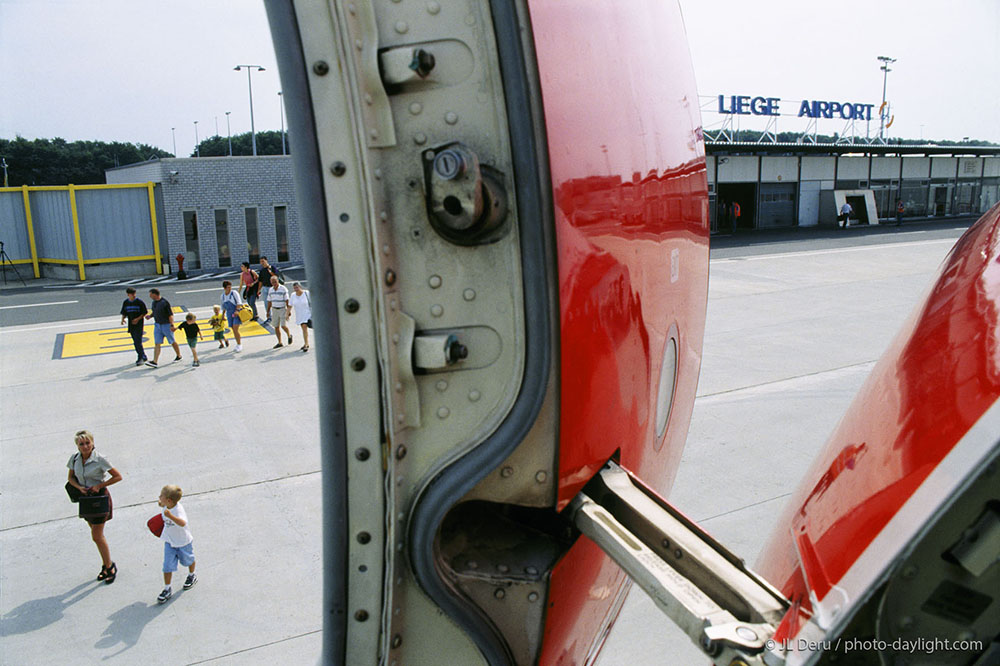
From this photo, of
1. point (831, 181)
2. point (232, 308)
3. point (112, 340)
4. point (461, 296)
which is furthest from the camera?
point (831, 181)

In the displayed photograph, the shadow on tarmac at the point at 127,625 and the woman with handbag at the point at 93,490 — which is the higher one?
the woman with handbag at the point at 93,490

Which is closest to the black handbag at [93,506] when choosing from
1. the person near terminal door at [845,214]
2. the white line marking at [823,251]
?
the white line marking at [823,251]

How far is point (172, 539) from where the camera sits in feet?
18.2

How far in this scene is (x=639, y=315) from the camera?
2.02 meters

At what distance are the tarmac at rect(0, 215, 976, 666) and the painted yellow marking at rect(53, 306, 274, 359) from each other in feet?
1.22

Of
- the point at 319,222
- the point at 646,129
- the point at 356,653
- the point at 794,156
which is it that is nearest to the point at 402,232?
the point at 319,222

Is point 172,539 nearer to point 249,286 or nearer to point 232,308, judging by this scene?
point 232,308

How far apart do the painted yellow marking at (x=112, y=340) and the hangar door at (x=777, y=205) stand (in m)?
30.6

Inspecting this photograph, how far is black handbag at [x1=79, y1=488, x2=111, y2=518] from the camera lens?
19.4 feet

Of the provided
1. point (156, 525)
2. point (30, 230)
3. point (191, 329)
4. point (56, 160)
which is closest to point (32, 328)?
point (191, 329)

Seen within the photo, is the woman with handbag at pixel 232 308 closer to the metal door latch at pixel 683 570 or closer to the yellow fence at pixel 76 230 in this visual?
the metal door latch at pixel 683 570

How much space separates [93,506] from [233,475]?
190 centimetres

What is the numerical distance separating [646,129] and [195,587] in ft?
17.3

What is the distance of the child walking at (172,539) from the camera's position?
5560 mm
